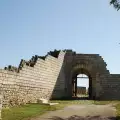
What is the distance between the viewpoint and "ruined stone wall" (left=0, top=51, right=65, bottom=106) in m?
17.6

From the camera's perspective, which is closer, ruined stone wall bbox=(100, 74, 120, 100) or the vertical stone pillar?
ruined stone wall bbox=(100, 74, 120, 100)

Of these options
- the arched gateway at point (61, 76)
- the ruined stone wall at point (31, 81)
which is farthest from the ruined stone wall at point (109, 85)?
the ruined stone wall at point (31, 81)

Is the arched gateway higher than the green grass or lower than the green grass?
higher

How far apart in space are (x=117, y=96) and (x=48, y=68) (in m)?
8.06

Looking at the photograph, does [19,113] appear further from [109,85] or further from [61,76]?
[109,85]

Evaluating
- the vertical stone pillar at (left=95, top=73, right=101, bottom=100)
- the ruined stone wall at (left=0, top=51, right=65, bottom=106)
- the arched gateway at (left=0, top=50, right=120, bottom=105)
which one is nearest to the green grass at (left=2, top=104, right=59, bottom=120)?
the ruined stone wall at (left=0, top=51, right=65, bottom=106)

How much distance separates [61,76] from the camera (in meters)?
30.0

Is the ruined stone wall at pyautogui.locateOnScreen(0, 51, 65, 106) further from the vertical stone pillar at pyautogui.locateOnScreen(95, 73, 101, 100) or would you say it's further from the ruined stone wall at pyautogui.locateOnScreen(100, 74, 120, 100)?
the ruined stone wall at pyautogui.locateOnScreen(100, 74, 120, 100)

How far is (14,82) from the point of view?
1859cm

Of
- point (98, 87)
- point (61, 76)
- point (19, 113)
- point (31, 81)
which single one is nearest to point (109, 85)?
point (98, 87)

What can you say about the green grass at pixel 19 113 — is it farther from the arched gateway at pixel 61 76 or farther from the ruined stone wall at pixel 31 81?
the arched gateway at pixel 61 76

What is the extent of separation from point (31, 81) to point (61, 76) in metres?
8.55

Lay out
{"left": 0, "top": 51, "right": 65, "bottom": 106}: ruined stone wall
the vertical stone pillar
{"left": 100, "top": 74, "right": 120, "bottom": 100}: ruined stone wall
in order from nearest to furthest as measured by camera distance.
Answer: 1. {"left": 0, "top": 51, "right": 65, "bottom": 106}: ruined stone wall
2. {"left": 100, "top": 74, "right": 120, "bottom": 100}: ruined stone wall
3. the vertical stone pillar

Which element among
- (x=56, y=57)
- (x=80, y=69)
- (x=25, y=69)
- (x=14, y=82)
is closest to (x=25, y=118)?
(x=14, y=82)
